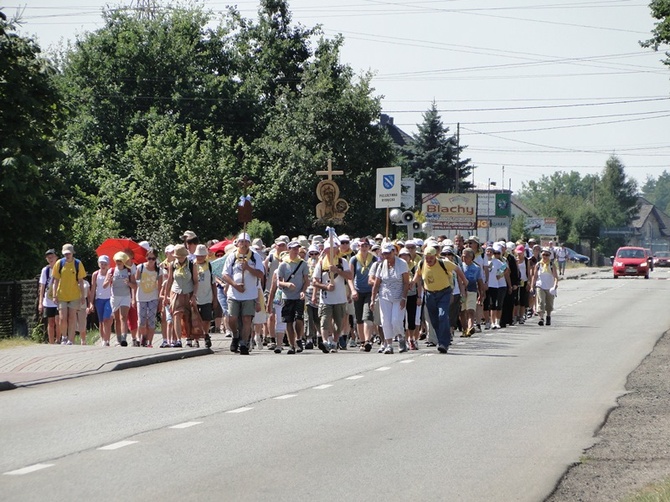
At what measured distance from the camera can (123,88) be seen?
62375 millimetres

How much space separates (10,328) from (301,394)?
36.8 feet

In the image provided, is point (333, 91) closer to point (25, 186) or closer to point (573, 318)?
point (573, 318)

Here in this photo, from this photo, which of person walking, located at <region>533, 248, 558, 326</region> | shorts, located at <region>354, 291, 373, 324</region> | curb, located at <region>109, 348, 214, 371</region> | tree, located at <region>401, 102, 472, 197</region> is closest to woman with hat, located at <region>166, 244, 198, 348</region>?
curb, located at <region>109, 348, 214, 371</region>

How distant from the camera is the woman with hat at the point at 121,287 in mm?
21250

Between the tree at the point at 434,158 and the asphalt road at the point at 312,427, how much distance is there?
67.8 m

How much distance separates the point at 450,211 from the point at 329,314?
3941cm

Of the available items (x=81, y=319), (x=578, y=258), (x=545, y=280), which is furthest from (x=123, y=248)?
(x=578, y=258)

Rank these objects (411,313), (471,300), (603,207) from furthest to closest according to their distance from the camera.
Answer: (603,207)
(471,300)
(411,313)

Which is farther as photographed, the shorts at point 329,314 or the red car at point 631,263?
the red car at point 631,263

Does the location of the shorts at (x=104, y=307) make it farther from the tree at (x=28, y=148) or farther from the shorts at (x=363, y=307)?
the tree at (x=28, y=148)

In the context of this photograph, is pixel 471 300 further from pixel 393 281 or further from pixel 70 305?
pixel 70 305

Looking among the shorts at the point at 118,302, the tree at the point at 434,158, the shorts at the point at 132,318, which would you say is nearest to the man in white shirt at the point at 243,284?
the shorts at the point at 118,302

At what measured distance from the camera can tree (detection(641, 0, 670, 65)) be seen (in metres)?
37.0

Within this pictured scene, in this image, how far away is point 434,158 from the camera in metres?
88.1
